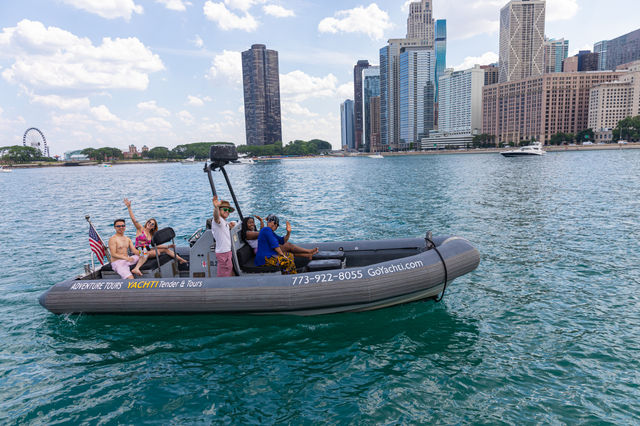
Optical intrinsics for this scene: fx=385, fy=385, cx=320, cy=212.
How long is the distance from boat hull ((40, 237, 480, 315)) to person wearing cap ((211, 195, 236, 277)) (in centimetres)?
45

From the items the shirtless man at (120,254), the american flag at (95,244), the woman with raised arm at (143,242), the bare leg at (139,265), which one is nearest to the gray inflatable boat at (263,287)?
the shirtless man at (120,254)

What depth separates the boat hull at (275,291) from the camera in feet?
23.7

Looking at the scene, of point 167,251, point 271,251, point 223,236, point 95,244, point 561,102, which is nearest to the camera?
point 223,236

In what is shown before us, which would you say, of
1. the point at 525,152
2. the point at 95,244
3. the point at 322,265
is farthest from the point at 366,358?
the point at 525,152

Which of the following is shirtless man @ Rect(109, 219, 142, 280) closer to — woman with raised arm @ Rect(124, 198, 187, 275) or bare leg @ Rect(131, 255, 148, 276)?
bare leg @ Rect(131, 255, 148, 276)

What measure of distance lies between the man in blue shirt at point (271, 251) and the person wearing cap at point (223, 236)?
63 centimetres

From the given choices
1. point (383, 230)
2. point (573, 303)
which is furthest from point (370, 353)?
point (383, 230)

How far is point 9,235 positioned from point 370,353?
65.3ft

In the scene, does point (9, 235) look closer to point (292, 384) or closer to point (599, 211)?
point (292, 384)

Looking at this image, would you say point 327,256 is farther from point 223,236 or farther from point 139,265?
point 139,265

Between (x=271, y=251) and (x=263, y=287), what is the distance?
1078 millimetres

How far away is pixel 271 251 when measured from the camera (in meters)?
8.17

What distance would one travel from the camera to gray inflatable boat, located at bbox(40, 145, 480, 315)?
23.7ft

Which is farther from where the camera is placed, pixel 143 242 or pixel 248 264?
pixel 143 242
